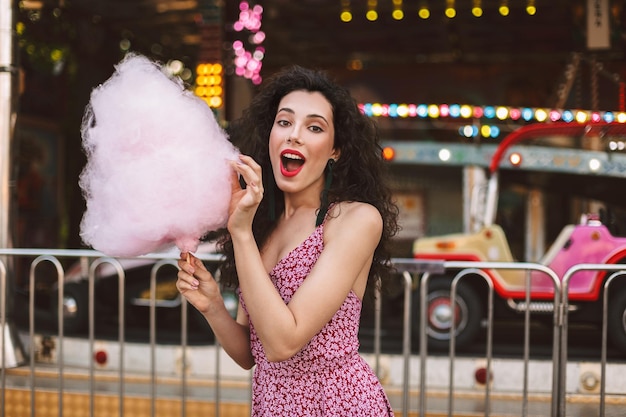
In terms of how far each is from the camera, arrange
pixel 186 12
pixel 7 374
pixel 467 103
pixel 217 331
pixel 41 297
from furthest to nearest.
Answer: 1. pixel 467 103
2. pixel 186 12
3. pixel 41 297
4. pixel 7 374
5. pixel 217 331

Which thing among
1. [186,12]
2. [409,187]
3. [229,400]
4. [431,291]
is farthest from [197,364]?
[186,12]

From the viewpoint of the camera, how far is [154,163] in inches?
63.9

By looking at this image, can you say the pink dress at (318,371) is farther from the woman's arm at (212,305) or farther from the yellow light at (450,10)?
the yellow light at (450,10)

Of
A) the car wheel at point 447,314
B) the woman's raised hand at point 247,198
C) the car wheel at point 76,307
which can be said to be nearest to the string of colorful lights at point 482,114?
the car wheel at point 447,314

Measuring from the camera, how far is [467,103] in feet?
28.2

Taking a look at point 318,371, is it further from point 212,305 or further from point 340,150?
point 340,150

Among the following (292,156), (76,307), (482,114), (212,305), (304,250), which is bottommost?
(76,307)

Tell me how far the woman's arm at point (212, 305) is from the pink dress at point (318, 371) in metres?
0.16

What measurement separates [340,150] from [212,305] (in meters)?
0.52

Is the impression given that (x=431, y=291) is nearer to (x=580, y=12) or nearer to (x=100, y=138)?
(x=580, y=12)

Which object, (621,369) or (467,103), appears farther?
(467,103)

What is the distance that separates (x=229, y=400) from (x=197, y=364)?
2.15ft

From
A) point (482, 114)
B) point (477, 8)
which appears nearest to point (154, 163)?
point (482, 114)

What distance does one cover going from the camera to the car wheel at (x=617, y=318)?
5.23 m
